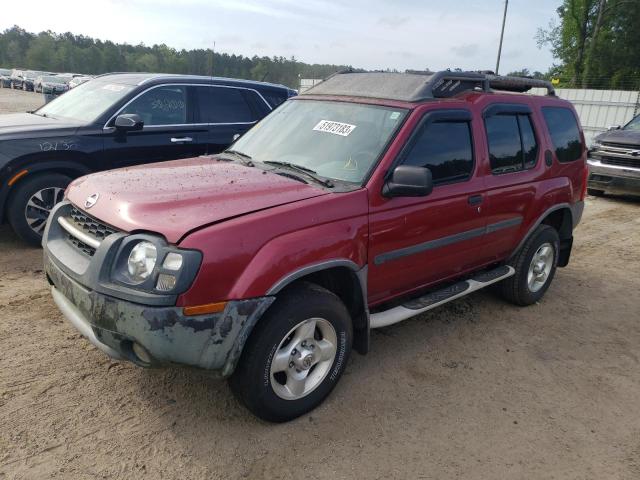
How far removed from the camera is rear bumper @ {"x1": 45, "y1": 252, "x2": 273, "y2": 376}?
2416 millimetres

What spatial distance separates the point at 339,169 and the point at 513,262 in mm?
2241

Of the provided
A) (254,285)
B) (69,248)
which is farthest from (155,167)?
(254,285)

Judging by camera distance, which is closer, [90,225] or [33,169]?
[90,225]

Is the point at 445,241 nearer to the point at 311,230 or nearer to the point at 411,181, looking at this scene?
the point at 411,181

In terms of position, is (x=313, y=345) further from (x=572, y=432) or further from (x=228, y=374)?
(x=572, y=432)

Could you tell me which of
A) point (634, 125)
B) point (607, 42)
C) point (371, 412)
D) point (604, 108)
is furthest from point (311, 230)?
point (607, 42)

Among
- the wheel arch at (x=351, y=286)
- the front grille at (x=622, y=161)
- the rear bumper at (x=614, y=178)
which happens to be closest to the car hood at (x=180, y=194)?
the wheel arch at (x=351, y=286)

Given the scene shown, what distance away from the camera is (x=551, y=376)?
146 inches

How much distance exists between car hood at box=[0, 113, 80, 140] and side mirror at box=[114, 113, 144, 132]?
465mm

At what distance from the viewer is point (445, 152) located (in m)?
3.66

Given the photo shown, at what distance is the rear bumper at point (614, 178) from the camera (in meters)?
9.81

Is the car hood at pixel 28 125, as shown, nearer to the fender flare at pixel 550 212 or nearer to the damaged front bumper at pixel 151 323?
the damaged front bumper at pixel 151 323

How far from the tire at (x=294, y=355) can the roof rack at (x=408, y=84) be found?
5.40ft

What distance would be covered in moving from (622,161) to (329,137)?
348 inches
